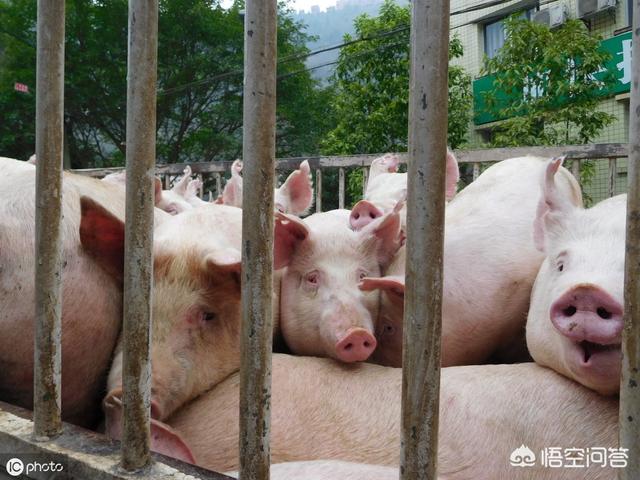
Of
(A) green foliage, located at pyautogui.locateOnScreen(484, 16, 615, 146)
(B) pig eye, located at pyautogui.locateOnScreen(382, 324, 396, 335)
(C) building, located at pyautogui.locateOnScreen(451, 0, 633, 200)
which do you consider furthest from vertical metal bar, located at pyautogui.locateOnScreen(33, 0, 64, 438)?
(C) building, located at pyautogui.locateOnScreen(451, 0, 633, 200)

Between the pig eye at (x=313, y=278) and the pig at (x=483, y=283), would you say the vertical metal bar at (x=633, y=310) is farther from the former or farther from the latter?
the pig eye at (x=313, y=278)

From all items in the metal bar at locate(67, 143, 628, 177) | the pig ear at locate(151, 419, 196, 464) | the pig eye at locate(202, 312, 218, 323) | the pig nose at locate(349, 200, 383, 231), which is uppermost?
the metal bar at locate(67, 143, 628, 177)

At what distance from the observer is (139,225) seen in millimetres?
1360

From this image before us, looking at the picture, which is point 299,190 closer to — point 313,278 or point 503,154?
point 313,278

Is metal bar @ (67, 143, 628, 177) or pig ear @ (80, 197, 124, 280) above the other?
metal bar @ (67, 143, 628, 177)

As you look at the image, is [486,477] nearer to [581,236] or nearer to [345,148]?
[581,236]

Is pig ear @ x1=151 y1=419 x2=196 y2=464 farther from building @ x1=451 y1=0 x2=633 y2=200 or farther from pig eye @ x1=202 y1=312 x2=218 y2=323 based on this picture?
building @ x1=451 y1=0 x2=633 y2=200

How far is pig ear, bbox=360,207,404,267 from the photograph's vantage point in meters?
2.25

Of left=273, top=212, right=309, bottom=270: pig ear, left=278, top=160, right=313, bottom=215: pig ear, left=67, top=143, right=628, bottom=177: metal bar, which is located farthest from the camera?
left=67, top=143, right=628, bottom=177: metal bar

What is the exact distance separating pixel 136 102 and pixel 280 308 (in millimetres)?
1083

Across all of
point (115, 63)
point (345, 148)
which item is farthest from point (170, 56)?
point (345, 148)

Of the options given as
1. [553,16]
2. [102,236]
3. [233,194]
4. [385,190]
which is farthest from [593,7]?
[102,236]

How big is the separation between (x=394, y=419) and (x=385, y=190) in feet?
6.02

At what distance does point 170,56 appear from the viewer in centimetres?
2006
